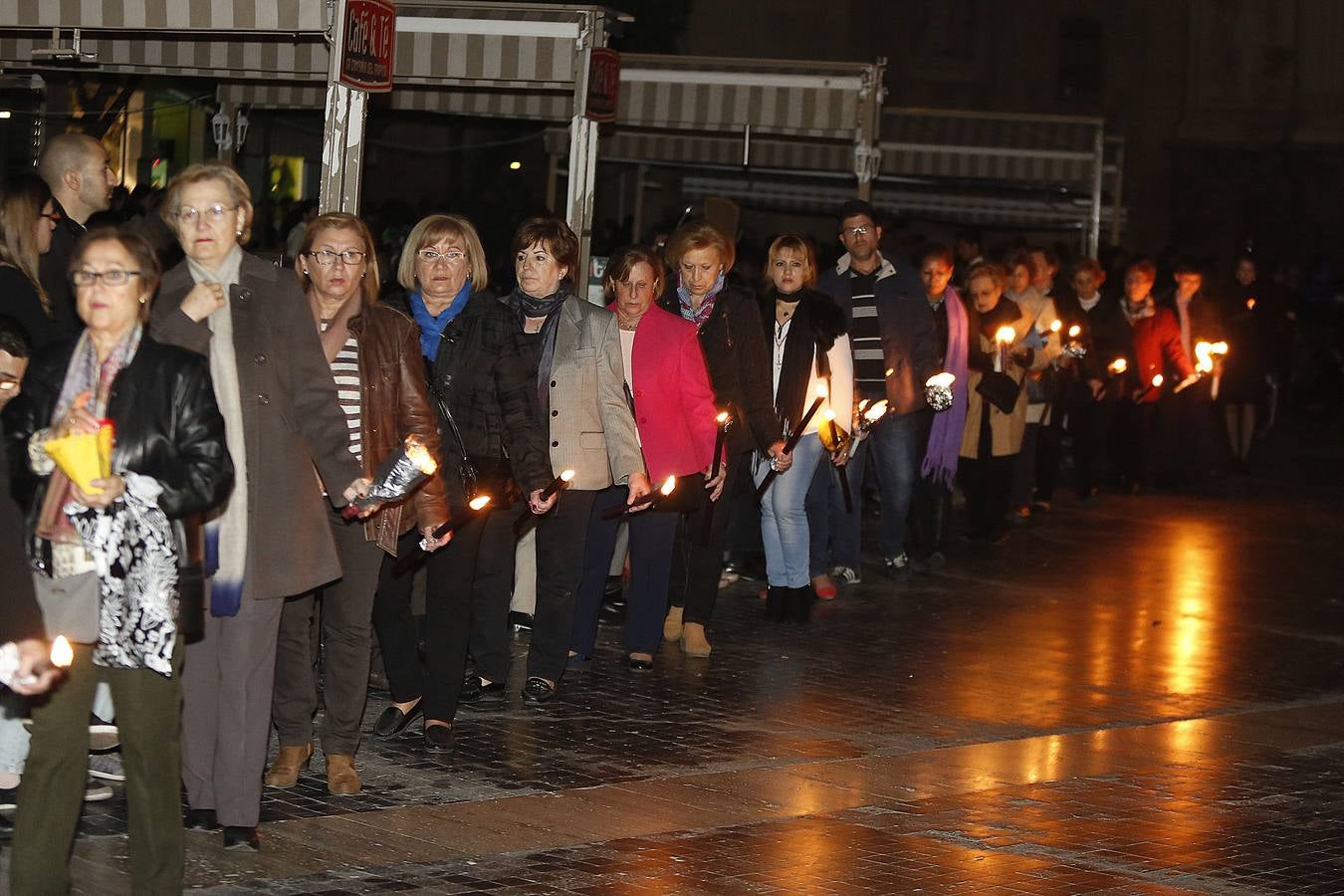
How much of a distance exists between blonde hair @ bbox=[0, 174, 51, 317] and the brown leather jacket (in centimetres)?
109

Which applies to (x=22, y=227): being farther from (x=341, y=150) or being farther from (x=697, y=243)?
(x=697, y=243)

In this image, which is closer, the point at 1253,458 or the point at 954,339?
the point at 954,339

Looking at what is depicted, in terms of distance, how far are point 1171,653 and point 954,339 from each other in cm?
293

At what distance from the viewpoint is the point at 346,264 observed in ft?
22.4

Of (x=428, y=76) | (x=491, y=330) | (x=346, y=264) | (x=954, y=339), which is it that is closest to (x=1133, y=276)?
(x=954, y=339)

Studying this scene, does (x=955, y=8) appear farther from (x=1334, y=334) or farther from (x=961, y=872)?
(x=961, y=872)

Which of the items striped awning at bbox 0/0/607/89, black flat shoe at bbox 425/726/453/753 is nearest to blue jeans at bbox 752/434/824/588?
striped awning at bbox 0/0/607/89

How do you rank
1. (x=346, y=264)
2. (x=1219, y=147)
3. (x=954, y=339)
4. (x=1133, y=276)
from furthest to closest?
(x=1219, y=147) → (x=1133, y=276) → (x=954, y=339) → (x=346, y=264)

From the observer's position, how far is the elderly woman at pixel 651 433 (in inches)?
359

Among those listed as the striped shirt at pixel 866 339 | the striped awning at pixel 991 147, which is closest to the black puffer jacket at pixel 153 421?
the striped shirt at pixel 866 339

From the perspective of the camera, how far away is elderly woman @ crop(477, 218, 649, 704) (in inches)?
336

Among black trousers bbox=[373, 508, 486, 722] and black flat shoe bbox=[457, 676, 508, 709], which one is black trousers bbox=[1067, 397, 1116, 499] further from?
black trousers bbox=[373, 508, 486, 722]

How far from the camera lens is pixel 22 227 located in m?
6.87

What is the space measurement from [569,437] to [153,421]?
3.74 metres
